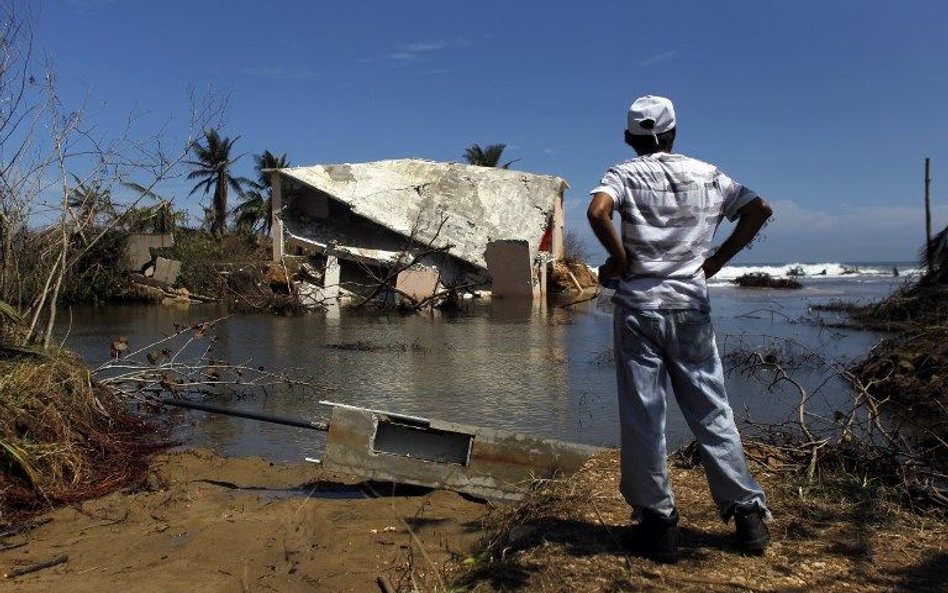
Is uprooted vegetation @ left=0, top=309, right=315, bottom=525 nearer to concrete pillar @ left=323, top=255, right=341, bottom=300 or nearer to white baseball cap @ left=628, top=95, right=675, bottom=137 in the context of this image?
white baseball cap @ left=628, top=95, right=675, bottom=137

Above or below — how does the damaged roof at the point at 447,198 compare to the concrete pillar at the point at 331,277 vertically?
above

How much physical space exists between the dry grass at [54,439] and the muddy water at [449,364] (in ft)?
3.12

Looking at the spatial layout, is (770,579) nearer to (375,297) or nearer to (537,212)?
(375,297)

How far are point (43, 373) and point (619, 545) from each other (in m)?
4.10

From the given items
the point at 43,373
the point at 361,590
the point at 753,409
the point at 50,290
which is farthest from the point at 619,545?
the point at 50,290

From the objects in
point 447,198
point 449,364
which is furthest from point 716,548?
point 447,198

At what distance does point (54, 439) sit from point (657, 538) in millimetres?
3876

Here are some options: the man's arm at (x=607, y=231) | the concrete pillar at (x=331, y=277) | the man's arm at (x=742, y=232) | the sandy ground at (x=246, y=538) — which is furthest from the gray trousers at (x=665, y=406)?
the concrete pillar at (x=331, y=277)

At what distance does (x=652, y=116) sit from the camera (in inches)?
118

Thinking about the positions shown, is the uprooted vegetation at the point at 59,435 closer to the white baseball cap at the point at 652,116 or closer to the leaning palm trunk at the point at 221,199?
the white baseball cap at the point at 652,116

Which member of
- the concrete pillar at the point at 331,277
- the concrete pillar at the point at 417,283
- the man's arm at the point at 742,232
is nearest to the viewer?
the man's arm at the point at 742,232

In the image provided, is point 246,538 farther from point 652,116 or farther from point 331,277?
point 331,277

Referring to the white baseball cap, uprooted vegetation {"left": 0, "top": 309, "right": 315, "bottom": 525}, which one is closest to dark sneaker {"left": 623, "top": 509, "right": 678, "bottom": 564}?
the white baseball cap

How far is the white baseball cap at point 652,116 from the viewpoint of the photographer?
3000 millimetres
